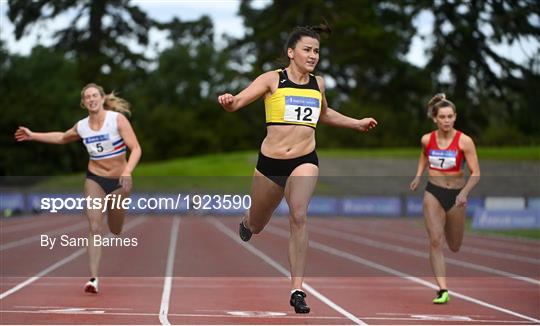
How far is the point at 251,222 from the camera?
788 centimetres

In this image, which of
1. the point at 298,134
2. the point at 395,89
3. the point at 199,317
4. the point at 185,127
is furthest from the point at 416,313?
the point at 185,127

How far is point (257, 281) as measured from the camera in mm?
13398

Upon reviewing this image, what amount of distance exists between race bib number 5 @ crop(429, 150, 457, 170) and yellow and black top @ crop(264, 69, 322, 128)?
2.89 m

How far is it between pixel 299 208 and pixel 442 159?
9.82ft

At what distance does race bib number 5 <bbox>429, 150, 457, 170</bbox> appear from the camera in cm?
985

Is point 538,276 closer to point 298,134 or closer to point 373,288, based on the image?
point 373,288

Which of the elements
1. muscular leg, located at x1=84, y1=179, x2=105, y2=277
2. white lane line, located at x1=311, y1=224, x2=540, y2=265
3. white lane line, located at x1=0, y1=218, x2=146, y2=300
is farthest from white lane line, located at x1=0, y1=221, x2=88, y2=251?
muscular leg, located at x1=84, y1=179, x2=105, y2=277

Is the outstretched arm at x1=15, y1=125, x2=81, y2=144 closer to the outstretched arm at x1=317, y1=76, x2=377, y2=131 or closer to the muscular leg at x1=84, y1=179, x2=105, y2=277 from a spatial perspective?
the muscular leg at x1=84, y1=179, x2=105, y2=277

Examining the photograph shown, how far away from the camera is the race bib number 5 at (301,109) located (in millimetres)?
7188

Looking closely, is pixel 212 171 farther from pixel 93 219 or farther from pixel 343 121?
pixel 343 121

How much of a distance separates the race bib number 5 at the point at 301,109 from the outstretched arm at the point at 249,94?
0.57 ft

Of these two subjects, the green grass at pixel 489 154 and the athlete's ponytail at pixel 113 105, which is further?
the green grass at pixel 489 154

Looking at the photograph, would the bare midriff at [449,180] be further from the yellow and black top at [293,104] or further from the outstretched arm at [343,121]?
the yellow and black top at [293,104]

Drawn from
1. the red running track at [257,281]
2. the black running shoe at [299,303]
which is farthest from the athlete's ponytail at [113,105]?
the black running shoe at [299,303]
